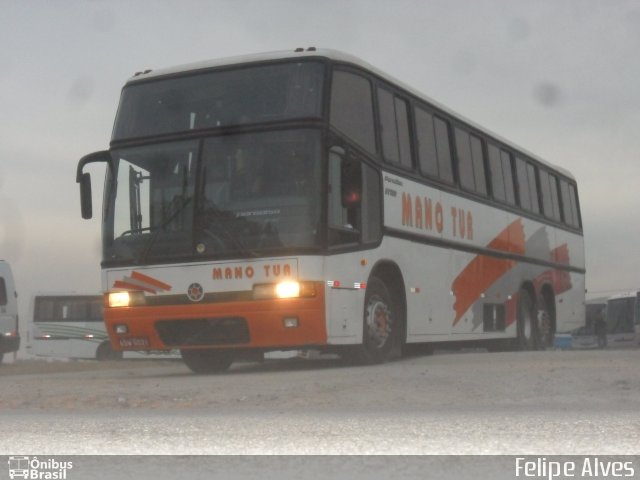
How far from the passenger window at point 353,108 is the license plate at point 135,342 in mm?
3426

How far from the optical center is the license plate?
13633mm

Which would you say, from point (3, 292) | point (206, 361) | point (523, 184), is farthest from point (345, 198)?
point (3, 292)

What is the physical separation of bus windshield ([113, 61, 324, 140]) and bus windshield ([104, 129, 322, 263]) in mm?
260

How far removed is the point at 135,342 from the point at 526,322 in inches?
378

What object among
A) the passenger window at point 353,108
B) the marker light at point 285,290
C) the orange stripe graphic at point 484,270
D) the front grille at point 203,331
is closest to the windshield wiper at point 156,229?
the front grille at point 203,331

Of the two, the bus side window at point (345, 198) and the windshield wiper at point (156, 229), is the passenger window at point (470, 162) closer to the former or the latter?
the bus side window at point (345, 198)

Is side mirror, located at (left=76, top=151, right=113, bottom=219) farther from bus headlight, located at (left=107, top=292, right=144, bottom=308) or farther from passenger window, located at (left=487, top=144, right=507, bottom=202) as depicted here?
passenger window, located at (left=487, top=144, right=507, bottom=202)

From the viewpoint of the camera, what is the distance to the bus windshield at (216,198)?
→ 1281 centimetres

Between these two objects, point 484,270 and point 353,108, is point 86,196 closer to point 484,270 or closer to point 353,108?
point 353,108

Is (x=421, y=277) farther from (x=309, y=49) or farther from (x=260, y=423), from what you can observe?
(x=260, y=423)

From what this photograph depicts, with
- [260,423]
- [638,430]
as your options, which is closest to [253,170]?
[260,423]

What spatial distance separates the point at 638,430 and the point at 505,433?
0.68 metres

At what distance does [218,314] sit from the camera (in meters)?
13.1

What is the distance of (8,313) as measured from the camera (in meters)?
30.5
